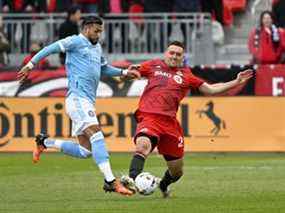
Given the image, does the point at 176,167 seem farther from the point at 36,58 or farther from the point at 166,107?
the point at 36,58

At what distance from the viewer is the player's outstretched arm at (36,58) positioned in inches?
595

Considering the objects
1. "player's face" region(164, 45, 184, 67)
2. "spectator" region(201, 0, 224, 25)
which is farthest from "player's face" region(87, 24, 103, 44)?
"spectator" region(201, 0, 224, 25)

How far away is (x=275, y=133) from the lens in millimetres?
23969

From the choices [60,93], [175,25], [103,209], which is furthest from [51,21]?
[103,209]

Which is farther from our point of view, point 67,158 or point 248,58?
point 248,58

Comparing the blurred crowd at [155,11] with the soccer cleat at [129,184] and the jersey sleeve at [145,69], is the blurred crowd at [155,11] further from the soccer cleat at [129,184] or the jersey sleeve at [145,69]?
the soccer cleat at [129,184]

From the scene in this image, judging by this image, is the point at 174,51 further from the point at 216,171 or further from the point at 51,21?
the point at 51,21

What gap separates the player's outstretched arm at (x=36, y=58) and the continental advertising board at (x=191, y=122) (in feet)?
28.0

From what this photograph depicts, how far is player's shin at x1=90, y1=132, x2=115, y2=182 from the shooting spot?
14.9 meters

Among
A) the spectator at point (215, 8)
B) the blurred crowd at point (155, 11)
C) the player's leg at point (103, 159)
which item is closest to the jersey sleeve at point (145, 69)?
the player's leg at point (103, 159)

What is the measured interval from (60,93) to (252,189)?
10090 millimetres

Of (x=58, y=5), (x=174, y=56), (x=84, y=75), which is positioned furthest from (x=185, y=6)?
(x=174, y=56)

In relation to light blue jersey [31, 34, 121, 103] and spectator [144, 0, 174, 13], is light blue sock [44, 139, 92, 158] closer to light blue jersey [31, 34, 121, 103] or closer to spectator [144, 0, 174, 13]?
light blue jersey [31, 34, 121, 103]

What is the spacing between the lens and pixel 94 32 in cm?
1578
